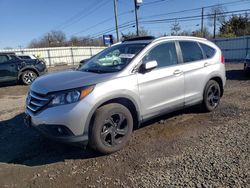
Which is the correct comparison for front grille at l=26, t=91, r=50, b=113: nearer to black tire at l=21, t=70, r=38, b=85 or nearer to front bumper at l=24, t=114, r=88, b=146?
front bumper at l=24, t=114, r=88, b=146

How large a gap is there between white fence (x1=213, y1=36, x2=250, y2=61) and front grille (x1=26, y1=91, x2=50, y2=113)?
22033mm

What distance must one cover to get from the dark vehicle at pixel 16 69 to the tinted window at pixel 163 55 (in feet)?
31.2

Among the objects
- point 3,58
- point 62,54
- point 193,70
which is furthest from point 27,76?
point 62,54

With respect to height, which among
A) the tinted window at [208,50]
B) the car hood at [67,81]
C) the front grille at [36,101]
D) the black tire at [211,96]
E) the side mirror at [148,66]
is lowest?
the black tire at [211,96]

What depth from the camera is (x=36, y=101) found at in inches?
153

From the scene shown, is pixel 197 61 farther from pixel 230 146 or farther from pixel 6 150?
pixel 6 150

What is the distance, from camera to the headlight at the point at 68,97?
359 cm

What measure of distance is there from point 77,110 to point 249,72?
957 centimetres

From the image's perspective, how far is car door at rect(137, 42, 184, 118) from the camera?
4.30m

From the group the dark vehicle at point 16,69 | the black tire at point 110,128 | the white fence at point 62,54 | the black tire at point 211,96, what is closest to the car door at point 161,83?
the black tire at point 110,128

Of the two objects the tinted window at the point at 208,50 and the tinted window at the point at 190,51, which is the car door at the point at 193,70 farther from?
the tinted window at the point at 208,50

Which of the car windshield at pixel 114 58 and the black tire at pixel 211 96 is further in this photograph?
the black tire at pixel 211 96

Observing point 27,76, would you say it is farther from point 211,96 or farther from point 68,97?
point 68,97

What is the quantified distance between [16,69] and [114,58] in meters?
9.11
